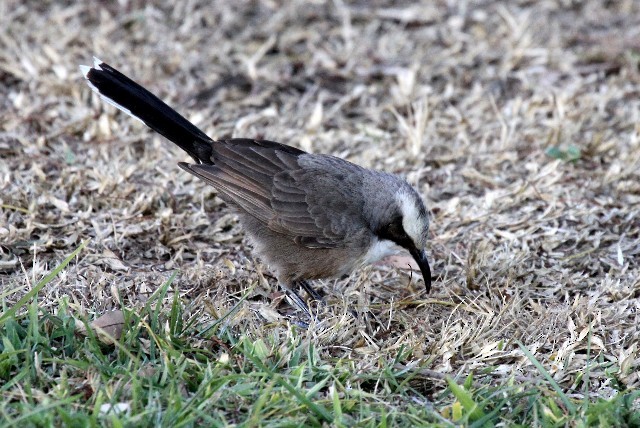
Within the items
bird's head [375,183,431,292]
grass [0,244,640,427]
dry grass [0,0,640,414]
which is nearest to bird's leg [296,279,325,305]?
dry grass [0,0,640,414]

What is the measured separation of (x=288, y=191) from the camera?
555cm

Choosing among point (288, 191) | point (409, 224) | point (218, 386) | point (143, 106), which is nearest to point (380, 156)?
point (288, 191)

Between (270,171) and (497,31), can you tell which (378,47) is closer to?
(497,31)

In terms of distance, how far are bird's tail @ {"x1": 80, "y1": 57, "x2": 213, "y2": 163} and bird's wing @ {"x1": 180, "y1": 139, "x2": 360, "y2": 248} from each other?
0.15 meters

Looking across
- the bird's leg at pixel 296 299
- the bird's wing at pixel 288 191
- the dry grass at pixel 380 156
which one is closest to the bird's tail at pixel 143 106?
the bird's wing at pixel 288 191

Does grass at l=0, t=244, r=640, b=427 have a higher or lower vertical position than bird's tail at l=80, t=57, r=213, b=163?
lower

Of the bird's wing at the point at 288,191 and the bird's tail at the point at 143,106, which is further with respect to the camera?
the bird's tail at the point at 143,106

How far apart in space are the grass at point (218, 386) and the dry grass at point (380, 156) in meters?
0.19

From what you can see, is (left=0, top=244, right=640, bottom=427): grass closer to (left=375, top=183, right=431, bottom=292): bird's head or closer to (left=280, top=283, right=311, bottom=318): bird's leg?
(left=280, top=283, right=311, bottom=318): bird's leg

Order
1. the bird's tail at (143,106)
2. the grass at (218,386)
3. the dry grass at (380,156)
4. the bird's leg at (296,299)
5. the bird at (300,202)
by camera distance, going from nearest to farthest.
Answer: the grass at (218,386) → the dry grass at (380,156) → the bird's leg at (296,299) → the bird at (300,202) → the bird's tail at (143,106)

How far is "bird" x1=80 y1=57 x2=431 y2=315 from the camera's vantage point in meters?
5.41

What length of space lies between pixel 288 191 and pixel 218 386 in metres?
1.83

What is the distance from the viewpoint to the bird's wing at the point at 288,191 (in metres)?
5.45

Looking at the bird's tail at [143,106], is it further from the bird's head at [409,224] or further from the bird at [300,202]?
the bird's head at [409,224]
